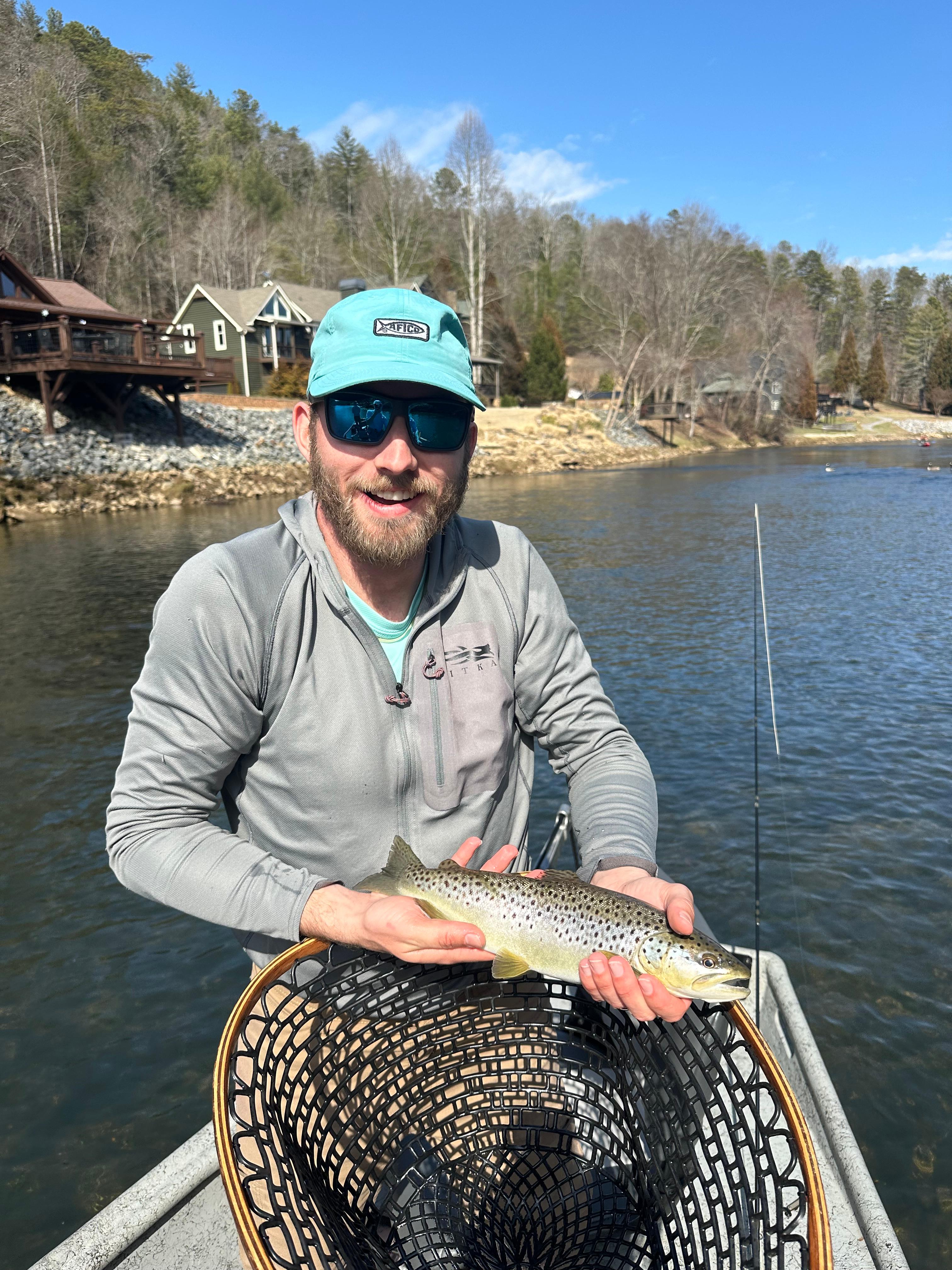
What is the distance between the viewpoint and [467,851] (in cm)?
245

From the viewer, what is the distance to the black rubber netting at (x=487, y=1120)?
1.99 m

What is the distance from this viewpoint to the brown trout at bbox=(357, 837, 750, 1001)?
1.96 m

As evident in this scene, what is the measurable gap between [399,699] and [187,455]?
36.9 m

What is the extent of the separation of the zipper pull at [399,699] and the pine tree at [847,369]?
106 meters

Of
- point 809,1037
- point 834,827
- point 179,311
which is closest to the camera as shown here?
point 809,1037

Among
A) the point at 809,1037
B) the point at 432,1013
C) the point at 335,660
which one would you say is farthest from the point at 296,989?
the point at 809,1037

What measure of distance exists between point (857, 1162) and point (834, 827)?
5.18 meters

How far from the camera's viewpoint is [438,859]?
8.50 feet

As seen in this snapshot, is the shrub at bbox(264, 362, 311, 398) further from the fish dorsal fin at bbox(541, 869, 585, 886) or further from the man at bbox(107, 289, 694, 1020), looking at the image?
the fish dorsal fin at bbox(541, 869, 585, 886)

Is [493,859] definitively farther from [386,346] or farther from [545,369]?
[545,369]

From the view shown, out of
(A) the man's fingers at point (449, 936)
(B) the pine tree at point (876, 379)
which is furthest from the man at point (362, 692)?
(B) the pine tree at point (876, 379)

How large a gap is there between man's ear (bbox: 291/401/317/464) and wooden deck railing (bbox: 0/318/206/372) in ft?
111

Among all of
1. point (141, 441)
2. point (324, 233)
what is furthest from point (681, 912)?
Result: point (324, 233)

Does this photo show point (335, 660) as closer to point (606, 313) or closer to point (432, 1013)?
point (432, 1013)
